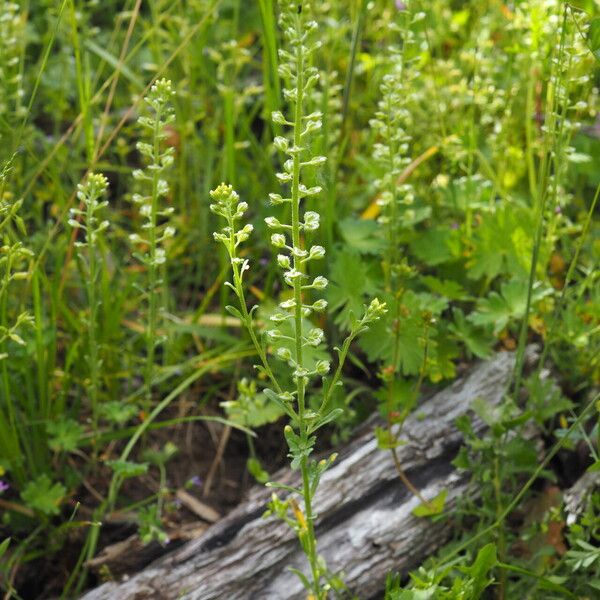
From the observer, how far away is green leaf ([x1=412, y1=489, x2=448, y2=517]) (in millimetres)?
2186

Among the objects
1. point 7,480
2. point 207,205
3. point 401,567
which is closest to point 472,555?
point 401,567

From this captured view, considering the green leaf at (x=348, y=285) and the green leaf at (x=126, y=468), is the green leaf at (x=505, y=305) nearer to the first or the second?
the green leaf at (x=348, y=285)

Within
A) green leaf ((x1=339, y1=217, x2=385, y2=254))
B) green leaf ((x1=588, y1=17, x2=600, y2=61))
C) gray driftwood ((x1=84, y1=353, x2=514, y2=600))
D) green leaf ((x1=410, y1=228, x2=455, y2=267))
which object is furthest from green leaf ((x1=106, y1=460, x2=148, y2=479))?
green leaf ((x1=588, y1=17, x2=600, y2=61))

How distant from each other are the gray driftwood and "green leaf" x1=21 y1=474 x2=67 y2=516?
247 mm

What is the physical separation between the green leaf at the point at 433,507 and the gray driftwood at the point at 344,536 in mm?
52

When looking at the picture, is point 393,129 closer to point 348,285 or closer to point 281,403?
point 348,285

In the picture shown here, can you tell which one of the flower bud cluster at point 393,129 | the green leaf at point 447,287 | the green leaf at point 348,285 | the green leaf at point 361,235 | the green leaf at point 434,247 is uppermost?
the flower bud cluster at point 393,129

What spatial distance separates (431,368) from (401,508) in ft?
1.33

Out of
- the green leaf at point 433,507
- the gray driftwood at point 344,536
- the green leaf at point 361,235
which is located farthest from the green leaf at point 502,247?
the green leaf at point 433,507

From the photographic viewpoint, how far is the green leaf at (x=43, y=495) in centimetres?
220

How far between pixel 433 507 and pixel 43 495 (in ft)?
3.32

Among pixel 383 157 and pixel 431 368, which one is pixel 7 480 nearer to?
pixel 431 368

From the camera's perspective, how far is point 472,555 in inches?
86.6

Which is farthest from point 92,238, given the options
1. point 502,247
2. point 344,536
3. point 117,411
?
point 502,247
